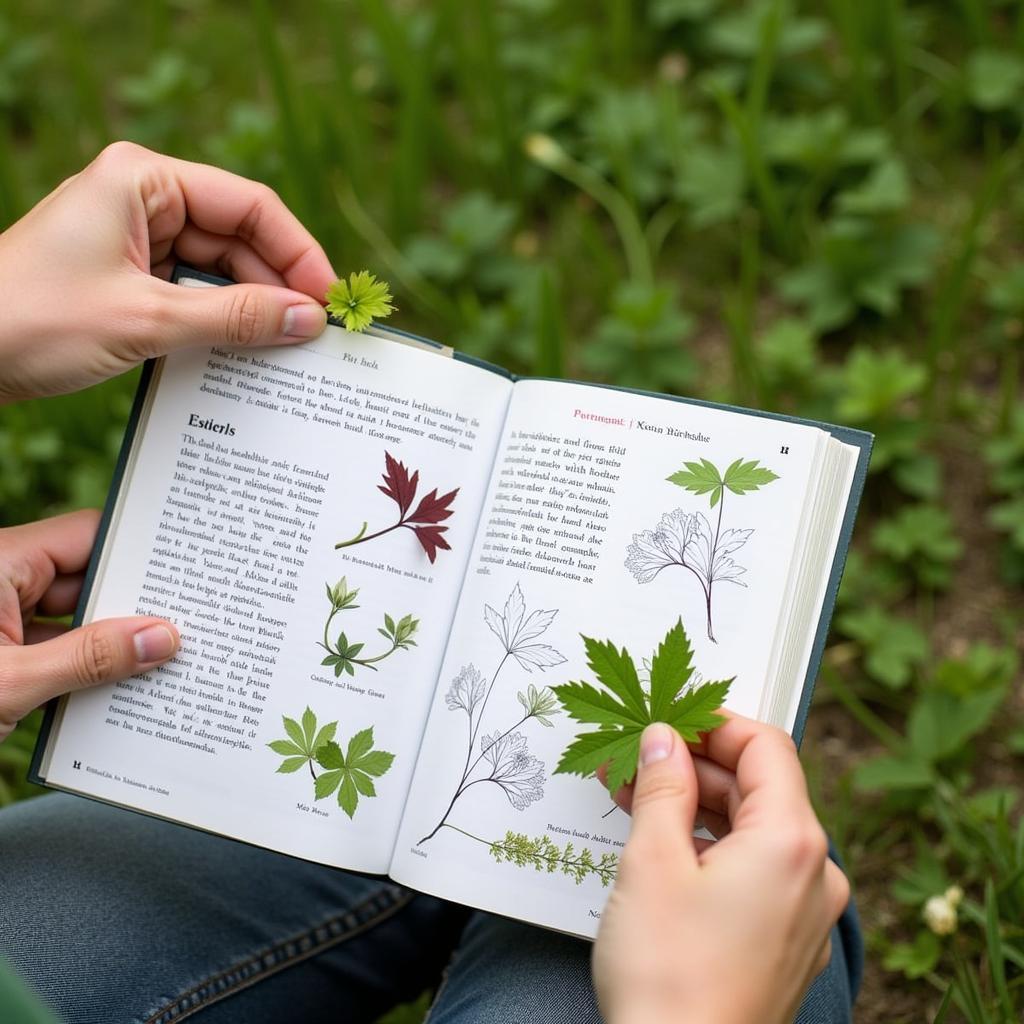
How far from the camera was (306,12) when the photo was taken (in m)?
2.17

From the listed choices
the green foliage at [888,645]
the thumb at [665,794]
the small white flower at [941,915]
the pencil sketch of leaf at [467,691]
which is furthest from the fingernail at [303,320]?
the small white flower at [941,915]

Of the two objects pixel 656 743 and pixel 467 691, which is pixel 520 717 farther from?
pixel 656 743

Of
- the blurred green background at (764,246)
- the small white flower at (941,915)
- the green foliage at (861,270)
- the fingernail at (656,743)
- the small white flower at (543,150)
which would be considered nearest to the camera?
the fingernail at (656,743)

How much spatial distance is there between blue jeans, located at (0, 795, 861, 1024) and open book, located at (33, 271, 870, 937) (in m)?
0.10

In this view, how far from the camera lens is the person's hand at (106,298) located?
994 mm

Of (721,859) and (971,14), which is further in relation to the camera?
(971,14)

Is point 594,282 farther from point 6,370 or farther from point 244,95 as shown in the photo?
point 6,370

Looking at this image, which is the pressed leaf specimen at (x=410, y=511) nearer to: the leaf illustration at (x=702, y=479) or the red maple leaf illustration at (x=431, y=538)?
→ the red maple leaf illustration at (x=431, y=538)

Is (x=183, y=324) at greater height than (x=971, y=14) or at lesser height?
lesser

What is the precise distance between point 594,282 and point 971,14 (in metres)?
0.76

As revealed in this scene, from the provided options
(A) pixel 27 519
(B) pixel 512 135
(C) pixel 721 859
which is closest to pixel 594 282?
(B) pixel 512 135

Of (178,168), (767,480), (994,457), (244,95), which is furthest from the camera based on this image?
(244,95)

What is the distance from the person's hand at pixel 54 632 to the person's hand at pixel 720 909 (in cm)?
50

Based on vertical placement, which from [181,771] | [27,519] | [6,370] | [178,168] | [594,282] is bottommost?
[181,771]
